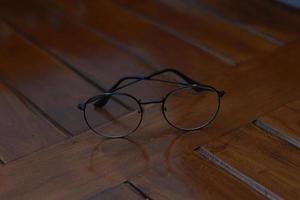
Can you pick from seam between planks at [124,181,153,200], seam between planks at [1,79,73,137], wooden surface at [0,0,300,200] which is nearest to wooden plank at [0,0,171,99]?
wooden surface at [0,0,300,200]

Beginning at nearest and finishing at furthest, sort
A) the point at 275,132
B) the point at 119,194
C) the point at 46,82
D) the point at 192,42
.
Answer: the point at 119,194, the point at 275,132, the point at 46,82, the point at 192,42

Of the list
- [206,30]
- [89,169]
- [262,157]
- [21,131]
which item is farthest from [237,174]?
[206,30]

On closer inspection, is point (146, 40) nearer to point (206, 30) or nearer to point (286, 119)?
point (206, 30)

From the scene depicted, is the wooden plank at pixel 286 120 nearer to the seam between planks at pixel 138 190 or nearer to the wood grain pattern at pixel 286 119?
the wood grain pattern at pixel 286 119

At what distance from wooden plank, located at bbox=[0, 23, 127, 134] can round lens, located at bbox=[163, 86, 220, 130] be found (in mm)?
74

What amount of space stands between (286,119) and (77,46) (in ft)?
1.28

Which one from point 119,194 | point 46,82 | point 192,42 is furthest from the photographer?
point 192,42

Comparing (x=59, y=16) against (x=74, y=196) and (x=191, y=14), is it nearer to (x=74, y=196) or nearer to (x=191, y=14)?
(x=191, y=14)

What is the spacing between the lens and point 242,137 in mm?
869

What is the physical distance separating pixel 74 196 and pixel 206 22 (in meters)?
0.52

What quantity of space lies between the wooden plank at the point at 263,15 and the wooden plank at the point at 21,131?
1.45 ft

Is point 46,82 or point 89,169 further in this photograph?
point 46,82

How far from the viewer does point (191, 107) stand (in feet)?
3.02

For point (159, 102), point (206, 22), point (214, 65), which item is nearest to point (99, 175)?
point (159, 102)
